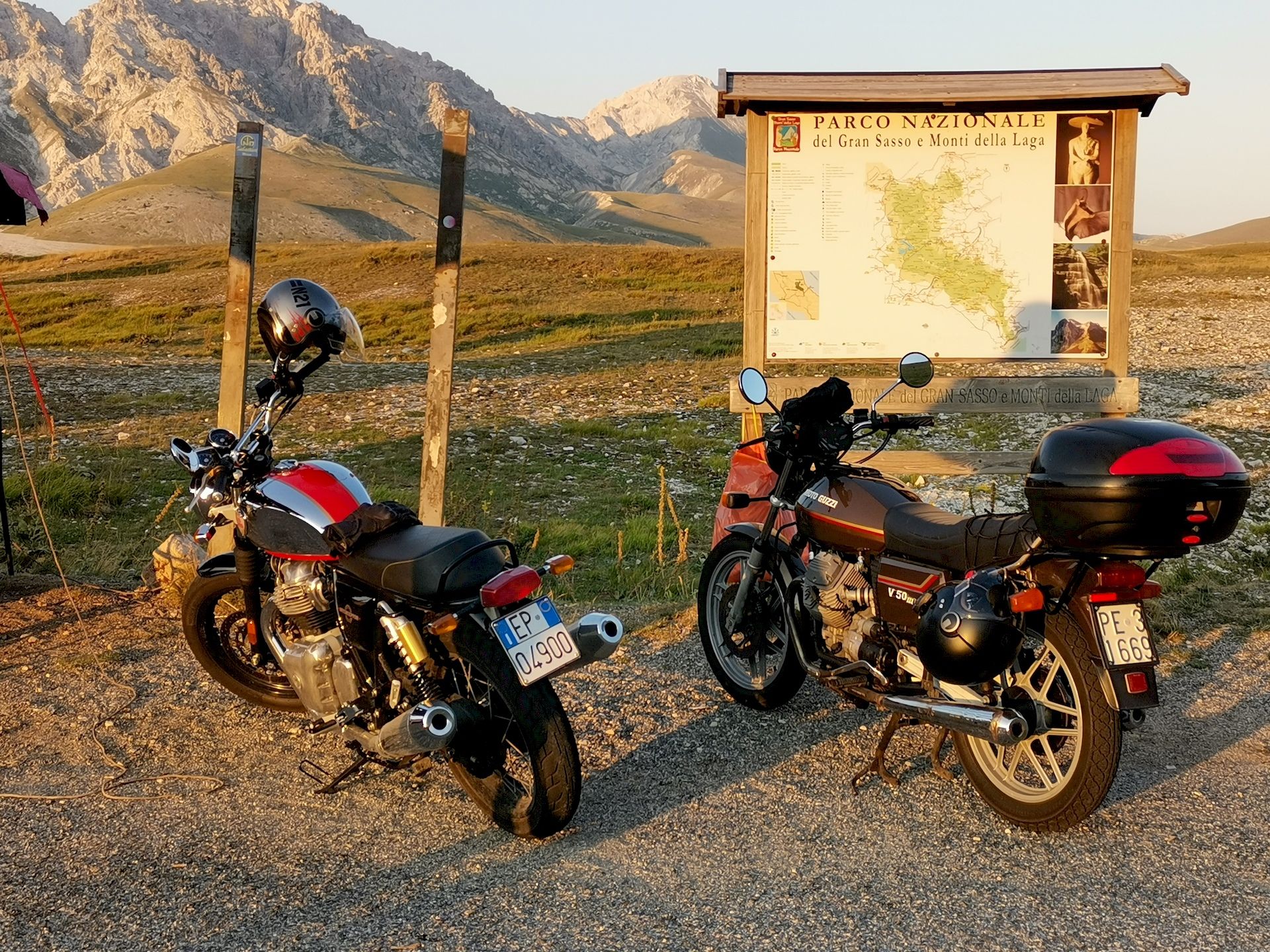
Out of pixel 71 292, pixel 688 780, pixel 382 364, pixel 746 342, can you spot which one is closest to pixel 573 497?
pixel 746 342

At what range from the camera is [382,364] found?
22859 millimetres

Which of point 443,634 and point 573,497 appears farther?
point 573,497

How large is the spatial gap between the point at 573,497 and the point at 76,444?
6.47m

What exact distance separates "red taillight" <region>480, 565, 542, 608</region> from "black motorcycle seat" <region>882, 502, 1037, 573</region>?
1495mm

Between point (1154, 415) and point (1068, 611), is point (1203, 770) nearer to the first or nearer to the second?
point (1068, 611)

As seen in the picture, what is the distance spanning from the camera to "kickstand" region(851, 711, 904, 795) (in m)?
4.60

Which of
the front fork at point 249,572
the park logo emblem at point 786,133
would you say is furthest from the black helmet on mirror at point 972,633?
the park logo emblem at point 786,133

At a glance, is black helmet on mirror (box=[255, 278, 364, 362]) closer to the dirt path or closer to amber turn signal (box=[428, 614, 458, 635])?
amber turn signal (box=[428, 614, 458, 635])

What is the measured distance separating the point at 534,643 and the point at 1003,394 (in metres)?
4.51

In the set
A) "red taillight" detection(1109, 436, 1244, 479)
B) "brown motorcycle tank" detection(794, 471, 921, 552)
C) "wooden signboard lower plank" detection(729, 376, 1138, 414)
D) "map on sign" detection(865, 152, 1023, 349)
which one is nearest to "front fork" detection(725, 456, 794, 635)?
"brown motorcycle tank" detection(794, 471, 921, 552)

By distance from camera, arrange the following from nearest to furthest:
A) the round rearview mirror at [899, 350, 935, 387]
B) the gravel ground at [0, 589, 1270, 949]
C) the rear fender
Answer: the gravel ground at [0, 589, 1270, 949] < the rear fender < the round rearview mirror at [899, 350, 935, 387]

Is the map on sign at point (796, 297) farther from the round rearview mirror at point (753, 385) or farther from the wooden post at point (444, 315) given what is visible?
the round rearview mirror at point (753, 385)

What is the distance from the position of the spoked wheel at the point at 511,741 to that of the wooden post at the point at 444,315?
2.75 m

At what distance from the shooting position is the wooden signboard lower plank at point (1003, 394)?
740 centimetres
